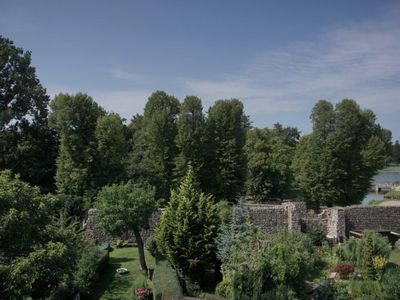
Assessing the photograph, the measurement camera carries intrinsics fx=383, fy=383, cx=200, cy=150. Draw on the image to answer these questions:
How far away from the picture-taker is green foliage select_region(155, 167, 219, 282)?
16.7 meters

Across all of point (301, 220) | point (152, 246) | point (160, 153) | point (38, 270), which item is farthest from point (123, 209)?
point (160, 153)

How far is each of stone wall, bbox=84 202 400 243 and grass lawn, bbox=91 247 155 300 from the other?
2.10m

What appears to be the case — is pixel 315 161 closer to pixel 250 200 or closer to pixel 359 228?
pixel 359 228

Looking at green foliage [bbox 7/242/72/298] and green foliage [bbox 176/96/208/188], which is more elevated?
green foliage [bbox 176/96/208/188]

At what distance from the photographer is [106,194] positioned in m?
19.2

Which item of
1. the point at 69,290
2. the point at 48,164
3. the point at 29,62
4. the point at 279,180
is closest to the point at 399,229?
the point at 279,180

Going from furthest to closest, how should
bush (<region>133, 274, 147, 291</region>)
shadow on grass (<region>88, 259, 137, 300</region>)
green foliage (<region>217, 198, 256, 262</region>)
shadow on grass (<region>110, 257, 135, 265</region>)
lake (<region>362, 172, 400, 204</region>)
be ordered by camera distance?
lake (<region>362, 172, 400, 204</region>) < shadow on grass (<region>110, 257, 135, 265</region>) < shadow on grass (<region>88, 259, 137, 300</region>) < bush (<region>133, 274, 147, 291</region>) < green foliage (<region>217, 198, 256, 262</region>)

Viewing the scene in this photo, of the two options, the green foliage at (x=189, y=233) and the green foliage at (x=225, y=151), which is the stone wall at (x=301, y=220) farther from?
the green foliage at (x=189, y=233)

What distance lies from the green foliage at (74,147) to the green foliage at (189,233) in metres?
11.3

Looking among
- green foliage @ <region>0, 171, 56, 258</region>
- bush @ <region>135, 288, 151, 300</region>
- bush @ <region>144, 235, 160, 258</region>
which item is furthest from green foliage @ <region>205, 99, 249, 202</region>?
green foliage @ <region>0, 171, 56, 258</region>

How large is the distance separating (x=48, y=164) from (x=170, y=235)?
17.3 meters

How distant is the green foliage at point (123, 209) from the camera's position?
60.7ft

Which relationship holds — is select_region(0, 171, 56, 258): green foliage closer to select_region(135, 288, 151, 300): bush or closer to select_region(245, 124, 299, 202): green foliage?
select_region(135, 288, 151, 300): bush

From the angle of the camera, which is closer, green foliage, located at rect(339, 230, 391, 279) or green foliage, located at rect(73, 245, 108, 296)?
green foliage, located at rect(73, 245, 108, 296)
